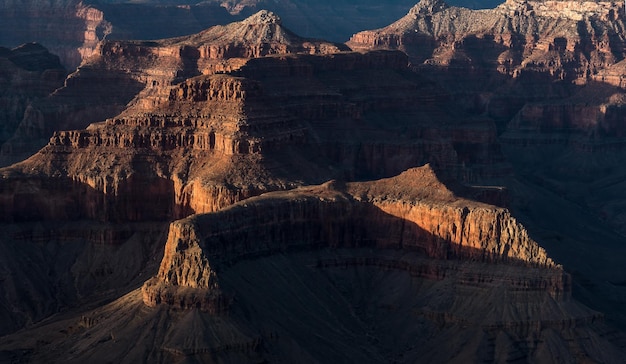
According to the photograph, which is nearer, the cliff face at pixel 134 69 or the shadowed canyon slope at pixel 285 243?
the shadowed canyon slope at pixel 285 243

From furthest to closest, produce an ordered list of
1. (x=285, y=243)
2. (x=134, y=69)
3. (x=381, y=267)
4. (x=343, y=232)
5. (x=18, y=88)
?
(x=18, y=88) < (x=134, y=69) < (x=343, y=232) < (x=381, y=267) < (x=285, y=243)

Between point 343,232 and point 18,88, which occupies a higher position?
point 18,88

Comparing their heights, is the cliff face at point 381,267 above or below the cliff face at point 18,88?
below

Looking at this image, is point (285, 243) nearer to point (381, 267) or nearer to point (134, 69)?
point (381, 267)

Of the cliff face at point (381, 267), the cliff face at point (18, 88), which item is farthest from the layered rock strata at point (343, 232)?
the cliff face at point (18, 88)

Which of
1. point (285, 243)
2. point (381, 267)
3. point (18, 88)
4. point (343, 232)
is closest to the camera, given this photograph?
point (285, 243)

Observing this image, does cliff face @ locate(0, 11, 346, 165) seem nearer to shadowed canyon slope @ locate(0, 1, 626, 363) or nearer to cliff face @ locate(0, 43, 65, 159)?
cliff face @ locate(0, 43, 65, 159)

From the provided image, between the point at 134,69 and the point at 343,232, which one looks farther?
the point at 134,69

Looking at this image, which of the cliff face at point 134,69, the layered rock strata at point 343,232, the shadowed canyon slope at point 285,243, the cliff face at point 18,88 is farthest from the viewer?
the cliff face at point 18,88

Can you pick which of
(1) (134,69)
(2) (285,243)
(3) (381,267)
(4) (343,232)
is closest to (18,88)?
(1) (134,69)

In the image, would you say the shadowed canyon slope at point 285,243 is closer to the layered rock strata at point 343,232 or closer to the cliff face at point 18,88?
the layered rock strata at point 343,232
